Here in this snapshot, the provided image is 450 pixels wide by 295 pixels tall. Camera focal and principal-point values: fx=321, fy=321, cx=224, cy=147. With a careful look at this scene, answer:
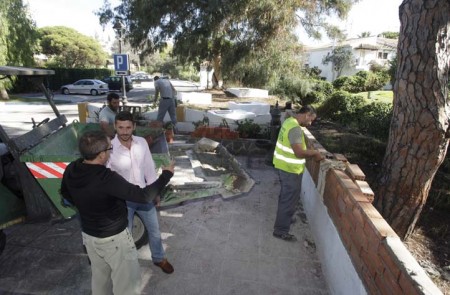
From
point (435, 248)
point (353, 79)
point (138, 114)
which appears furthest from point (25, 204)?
point (353, 79)

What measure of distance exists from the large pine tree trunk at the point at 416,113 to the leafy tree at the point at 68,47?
48102 millimetres

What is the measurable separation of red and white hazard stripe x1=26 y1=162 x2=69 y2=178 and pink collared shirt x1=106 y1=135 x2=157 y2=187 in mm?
898

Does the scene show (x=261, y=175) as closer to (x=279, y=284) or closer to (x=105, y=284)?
(x=279, y=284)

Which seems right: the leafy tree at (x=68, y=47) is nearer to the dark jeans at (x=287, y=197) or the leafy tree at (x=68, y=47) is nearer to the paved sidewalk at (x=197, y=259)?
the paved sidewalk at (x=197, y=259)

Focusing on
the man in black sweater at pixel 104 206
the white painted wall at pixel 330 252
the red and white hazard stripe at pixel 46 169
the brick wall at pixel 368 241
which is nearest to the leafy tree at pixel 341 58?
the white painted wall at pixel 330 252

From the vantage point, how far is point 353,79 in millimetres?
27047

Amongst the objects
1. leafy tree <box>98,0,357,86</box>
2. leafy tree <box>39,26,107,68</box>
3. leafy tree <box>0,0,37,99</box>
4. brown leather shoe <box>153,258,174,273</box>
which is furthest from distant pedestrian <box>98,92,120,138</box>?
leafy tree <box>39,26,107,68</box>

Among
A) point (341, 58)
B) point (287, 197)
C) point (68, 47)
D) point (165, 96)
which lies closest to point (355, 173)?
point (287, 197)

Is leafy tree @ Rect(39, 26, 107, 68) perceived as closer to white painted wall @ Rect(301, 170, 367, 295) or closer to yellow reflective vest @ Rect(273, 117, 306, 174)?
yellow reflective vest @ Rect(273, 117, 306, 174)

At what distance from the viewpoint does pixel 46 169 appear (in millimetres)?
3529

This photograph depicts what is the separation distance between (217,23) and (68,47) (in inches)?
1571

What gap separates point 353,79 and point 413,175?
25.6 meters

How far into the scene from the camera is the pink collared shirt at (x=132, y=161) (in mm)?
2965

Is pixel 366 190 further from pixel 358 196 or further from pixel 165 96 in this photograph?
pixel 165 96
